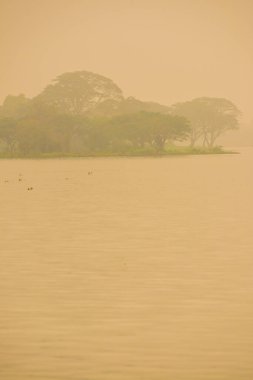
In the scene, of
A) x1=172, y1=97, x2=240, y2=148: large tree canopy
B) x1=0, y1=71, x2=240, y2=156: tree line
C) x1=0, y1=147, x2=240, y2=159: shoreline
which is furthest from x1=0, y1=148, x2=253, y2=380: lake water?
x1=172, y1=97, x2=240, y2=148: large tree canopy

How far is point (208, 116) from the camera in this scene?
353 feet

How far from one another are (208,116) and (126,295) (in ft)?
326

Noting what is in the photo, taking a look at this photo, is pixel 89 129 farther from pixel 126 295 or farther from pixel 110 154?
pixel 126 295

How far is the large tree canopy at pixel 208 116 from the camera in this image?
350 ft

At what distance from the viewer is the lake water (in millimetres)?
7078

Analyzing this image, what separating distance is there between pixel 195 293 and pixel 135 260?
2545mm

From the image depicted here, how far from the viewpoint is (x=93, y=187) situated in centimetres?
3052

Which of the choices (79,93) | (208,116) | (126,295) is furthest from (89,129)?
(126,295)

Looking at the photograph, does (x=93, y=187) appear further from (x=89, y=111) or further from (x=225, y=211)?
(x=89, y=111)

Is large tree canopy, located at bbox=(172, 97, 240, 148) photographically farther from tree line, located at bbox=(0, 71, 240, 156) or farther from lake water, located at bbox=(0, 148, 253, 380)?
lake water, located at bbox=(0, 148, 253, 380)

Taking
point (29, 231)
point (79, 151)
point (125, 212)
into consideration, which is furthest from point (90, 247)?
point (79, 151)

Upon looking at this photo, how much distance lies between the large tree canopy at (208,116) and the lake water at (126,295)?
8694 centimetres

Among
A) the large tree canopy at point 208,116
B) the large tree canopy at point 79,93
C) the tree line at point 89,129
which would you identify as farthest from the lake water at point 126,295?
the large tree canopy at point 208,116

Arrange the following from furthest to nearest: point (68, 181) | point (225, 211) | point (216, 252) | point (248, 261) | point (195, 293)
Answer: point (68, 181)
point (225, 211)
point (216, 252)
point (248, 261)
point (195, 293)
